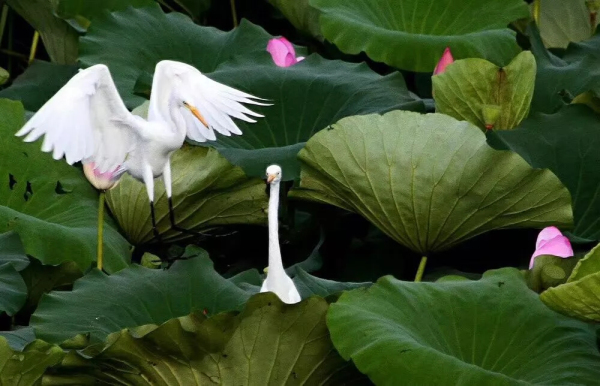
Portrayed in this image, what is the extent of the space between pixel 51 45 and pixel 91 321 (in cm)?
171

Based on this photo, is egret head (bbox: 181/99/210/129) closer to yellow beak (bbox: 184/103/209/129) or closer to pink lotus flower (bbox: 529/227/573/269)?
yellow beak (bbox: 184/103/209/129)

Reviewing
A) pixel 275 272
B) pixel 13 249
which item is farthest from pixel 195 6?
pixel 275 272

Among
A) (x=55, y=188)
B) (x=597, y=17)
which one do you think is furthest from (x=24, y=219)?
(x=597, y=17)

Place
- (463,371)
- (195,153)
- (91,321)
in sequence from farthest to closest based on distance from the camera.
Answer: (195,153)
(91,321)
(463,371)

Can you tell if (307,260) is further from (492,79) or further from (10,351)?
(10,351)

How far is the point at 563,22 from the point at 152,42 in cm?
121

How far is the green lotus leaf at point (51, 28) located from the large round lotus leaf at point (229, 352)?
1703 mm

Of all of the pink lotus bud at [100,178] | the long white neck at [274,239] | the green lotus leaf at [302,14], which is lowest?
the green lotus leaf at [302,14]

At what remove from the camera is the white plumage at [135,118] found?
2.39m

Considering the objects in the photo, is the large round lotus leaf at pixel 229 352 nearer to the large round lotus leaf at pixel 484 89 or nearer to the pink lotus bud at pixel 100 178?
the pink lotus bud at pixel 100 178

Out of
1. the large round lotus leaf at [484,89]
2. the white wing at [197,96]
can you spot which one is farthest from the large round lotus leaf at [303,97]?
the white wing at [197,96]

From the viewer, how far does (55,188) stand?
315 cm

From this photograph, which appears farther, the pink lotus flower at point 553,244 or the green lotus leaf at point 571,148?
the green lotus leaf at point 571,148

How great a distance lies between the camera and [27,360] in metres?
2.34
